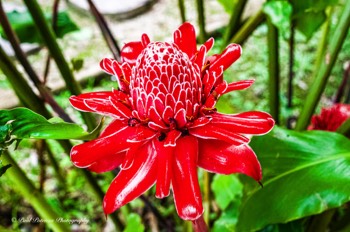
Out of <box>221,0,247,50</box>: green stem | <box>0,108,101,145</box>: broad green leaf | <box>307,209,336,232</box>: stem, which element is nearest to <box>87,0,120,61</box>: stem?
<box>221,0,247,50</box>: green stem

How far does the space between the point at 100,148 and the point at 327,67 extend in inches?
22.1

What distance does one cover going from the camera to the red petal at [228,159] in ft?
1.64

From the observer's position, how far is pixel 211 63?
611 mm

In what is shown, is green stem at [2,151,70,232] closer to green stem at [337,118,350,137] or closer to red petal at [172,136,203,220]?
red petal at [172,136,203,220]

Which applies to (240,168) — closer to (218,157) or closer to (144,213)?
(218,157)

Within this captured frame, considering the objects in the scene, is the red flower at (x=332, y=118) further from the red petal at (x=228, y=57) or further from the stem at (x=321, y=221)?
the red petal at (x=228, y=57)

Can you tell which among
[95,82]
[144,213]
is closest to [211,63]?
[144,213]

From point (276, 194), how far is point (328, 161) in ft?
0.36

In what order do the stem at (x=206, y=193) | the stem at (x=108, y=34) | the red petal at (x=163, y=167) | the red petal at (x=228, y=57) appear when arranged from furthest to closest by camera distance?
the stem at (x=206, y=193), the stem at (x=108, y=34), the red petal at (x=228, y=57), the red petal at (x=163, y=167)

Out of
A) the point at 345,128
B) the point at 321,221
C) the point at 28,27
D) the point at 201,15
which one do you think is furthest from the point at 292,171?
the point at 28,27

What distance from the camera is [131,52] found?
25.5 inches

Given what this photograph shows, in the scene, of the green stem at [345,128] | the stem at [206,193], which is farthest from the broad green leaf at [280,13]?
the stem at [206,193]

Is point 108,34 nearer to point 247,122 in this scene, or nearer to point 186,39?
point 186,39

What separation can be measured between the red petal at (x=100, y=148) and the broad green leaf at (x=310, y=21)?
1.92 ft
